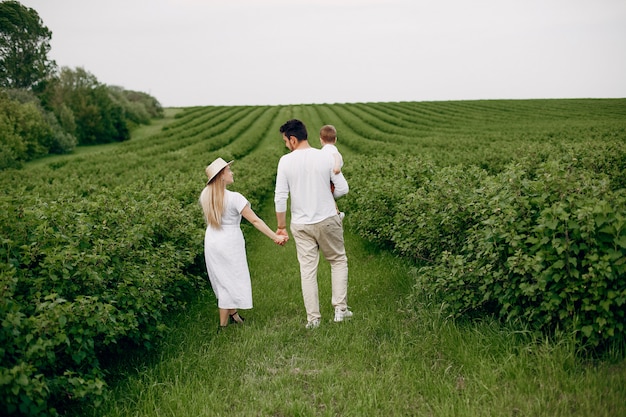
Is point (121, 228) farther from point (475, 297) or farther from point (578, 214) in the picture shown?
point (578, 214)

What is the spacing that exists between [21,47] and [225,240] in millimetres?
62761

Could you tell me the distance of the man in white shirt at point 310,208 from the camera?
522 centimetres

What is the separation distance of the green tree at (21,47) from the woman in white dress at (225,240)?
60141 millimetres

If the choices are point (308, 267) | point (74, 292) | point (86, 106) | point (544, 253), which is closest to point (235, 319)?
point (308, 267)

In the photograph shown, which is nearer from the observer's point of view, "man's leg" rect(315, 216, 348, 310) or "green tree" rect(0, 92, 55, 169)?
"man's leg" rect(315, 216, 348, 310)

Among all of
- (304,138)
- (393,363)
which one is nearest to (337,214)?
(304,138)

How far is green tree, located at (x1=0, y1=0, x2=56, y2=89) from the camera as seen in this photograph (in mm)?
52438

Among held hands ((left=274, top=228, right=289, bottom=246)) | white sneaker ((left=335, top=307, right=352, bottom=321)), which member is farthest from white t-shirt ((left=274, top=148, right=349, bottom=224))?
white sneaker ((left=335, top=307, right=352, bottom=321))

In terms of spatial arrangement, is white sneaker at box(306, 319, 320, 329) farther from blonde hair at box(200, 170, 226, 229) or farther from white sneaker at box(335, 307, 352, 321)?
blonde hair at box(200, 170, 226, 229)

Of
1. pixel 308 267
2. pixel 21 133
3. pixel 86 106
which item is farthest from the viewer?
pixel 86 106

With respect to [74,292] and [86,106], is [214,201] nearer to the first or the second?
[74,292]

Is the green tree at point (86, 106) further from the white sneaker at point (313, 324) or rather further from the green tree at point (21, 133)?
the white sneaker at point (313, 324)

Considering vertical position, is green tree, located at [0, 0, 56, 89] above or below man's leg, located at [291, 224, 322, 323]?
A: above

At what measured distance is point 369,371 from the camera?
13.3ft
